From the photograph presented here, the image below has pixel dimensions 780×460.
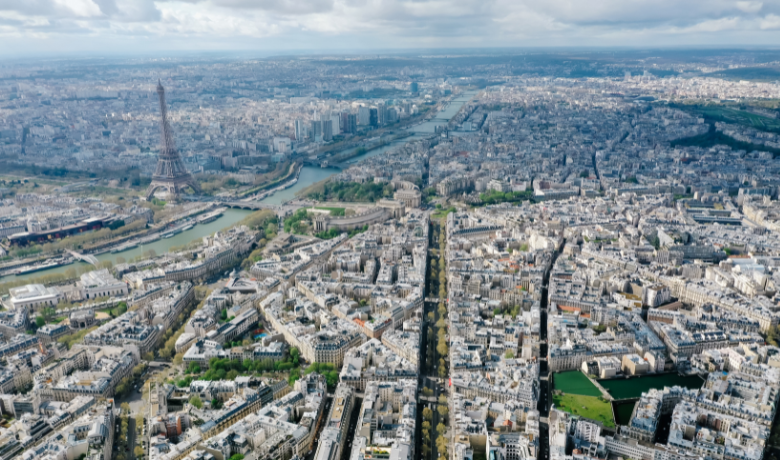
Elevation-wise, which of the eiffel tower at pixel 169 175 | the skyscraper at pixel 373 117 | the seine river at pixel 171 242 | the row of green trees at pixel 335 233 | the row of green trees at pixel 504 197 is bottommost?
the seine river at pixel 171 242

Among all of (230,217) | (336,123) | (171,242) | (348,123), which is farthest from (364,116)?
(171,242)

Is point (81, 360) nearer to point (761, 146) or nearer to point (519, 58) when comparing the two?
point (761, 146)

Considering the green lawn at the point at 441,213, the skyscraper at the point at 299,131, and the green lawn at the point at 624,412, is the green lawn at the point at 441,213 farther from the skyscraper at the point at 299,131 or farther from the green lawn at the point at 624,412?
the skyscraper at the point at 299,131

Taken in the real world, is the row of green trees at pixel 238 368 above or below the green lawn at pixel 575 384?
below

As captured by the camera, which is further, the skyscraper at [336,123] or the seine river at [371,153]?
the skyscraper at [336,123]

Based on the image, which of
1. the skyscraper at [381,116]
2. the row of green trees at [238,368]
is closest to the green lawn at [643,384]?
the row of green trees at [238,368]

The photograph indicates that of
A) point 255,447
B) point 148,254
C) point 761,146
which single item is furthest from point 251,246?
point 761,146

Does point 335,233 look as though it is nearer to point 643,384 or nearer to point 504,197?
point 504,197

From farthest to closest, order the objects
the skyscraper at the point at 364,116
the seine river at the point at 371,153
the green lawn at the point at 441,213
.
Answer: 1. the skyscraper at the point at 364,116
2. the seine river at the point at 371,153
3. the green lawn at the point at 441,213
